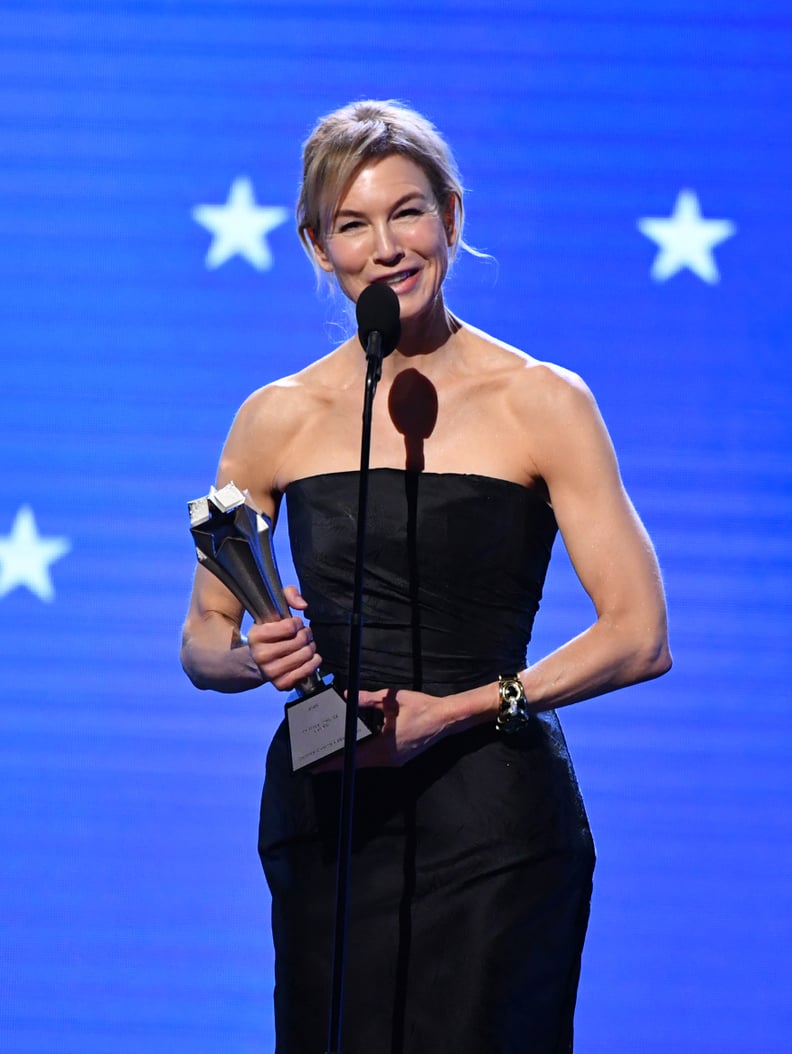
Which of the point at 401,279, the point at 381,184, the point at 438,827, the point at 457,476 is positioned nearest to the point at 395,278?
the point at 401,279

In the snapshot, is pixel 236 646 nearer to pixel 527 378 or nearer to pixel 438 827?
pixel 438 827

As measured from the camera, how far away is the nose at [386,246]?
166 cm

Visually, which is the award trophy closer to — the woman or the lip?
the woman

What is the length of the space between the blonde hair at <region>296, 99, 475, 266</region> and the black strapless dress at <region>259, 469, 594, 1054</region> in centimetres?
32

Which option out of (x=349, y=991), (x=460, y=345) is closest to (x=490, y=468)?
(x=460, y=345)

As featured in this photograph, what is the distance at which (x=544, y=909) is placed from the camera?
1.62 m

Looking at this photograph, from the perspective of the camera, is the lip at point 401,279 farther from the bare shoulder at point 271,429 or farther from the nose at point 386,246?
the bare shoulder at point 271,429

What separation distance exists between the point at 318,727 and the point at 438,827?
0.24 metres

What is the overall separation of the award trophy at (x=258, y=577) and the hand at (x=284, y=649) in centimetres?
2

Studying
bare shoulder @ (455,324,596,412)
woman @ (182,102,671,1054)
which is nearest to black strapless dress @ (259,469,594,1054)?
woman @ (182,102,671,1054)

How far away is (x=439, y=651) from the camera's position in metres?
1.68

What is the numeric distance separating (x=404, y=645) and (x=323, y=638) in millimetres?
106

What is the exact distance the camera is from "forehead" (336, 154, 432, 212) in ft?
5.50

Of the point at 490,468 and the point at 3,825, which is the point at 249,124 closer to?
the point at 490,468
